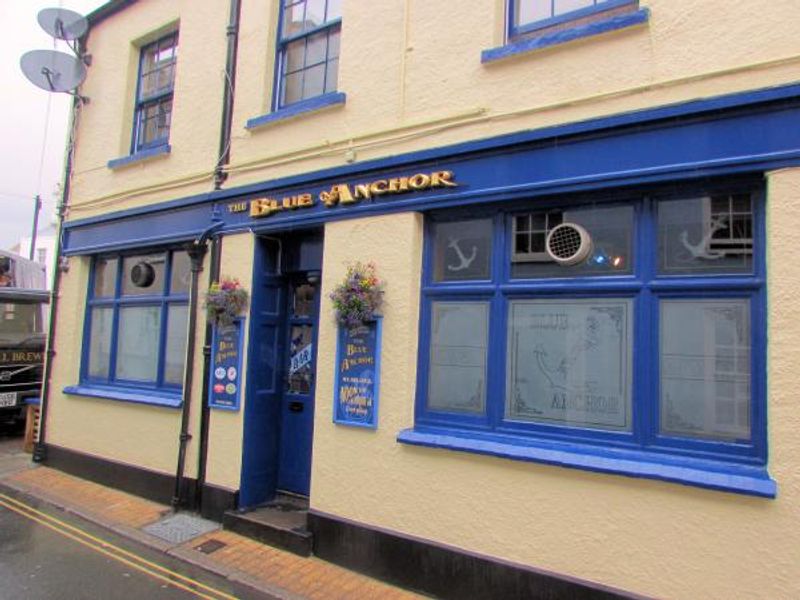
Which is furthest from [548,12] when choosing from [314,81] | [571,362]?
[571,362]

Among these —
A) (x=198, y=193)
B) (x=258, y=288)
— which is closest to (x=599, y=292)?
(x=258, y=288)

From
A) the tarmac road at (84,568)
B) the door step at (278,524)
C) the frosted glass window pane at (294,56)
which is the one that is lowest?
the tarmac road at (84,568)

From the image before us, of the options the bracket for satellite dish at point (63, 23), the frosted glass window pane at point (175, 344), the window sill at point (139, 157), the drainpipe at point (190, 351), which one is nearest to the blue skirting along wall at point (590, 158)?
the drainpipe at point (190, 351)

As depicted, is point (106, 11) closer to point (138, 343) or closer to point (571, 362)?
point (138, 343)

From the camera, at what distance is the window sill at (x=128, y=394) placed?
22.2 feet

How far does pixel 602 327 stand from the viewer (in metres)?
4.20

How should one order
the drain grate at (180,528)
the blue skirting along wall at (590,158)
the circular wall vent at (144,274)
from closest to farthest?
the blue skirting along wall at (590,158), the drain grate at (180,528), the circular wall vent at (144,274)

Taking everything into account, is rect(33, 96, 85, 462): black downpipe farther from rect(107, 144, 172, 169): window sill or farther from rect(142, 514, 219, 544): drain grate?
rect(142, 514, 219, 544): drain grate

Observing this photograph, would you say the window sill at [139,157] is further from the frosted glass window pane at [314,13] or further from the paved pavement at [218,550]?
the paved pavement at [218,550]

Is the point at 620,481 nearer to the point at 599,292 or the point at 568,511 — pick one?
the point at 568,511

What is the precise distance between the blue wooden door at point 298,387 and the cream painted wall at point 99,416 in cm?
101

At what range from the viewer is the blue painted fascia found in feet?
11.8

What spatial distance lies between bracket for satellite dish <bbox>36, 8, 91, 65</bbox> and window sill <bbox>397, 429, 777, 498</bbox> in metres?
7.91

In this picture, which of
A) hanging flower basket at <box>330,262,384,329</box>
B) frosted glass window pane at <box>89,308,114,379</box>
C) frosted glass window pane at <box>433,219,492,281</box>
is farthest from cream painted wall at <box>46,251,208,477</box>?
frosted glass window pane at <box>433,219,492,281</box>
